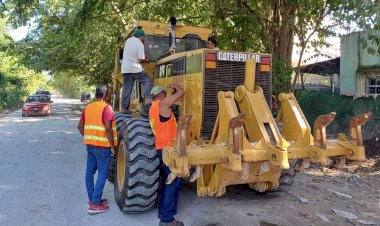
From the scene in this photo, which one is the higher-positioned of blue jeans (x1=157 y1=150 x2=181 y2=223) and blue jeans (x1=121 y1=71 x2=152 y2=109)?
blue jeans (x1=121 y1=71 x2=152 y2=109)

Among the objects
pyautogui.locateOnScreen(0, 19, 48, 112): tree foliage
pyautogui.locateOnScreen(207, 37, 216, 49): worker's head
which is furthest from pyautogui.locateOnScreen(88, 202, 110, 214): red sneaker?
pyautogui.locateOnScreen(0, 19, 48, 112): tree foliage

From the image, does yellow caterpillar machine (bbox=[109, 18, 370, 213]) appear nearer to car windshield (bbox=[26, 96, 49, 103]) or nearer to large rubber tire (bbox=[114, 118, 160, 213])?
large rubber tire (bbox=[114, 118, 160, 213])

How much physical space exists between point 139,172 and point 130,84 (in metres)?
2.38

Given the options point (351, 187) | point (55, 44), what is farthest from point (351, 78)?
point (55, 44)

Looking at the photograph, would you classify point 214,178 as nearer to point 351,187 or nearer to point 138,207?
point 138,207

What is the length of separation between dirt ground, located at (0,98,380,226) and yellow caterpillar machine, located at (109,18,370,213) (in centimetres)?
42

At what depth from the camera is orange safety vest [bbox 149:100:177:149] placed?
196 inches

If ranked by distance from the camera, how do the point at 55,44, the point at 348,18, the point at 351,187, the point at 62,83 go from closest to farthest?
the point at 348,18 < the point at 351,187 < the point at 55,44 < the point at 62,83

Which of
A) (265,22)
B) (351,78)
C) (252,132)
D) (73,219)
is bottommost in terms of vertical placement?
(73,219)

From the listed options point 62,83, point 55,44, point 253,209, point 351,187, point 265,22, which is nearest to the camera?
point 253,209

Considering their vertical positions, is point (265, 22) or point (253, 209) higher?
point (265, 22)

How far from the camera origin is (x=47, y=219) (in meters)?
5.30

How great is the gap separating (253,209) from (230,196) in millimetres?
632

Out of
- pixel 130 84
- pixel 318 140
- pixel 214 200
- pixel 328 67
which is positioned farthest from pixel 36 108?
pixel 318 140
